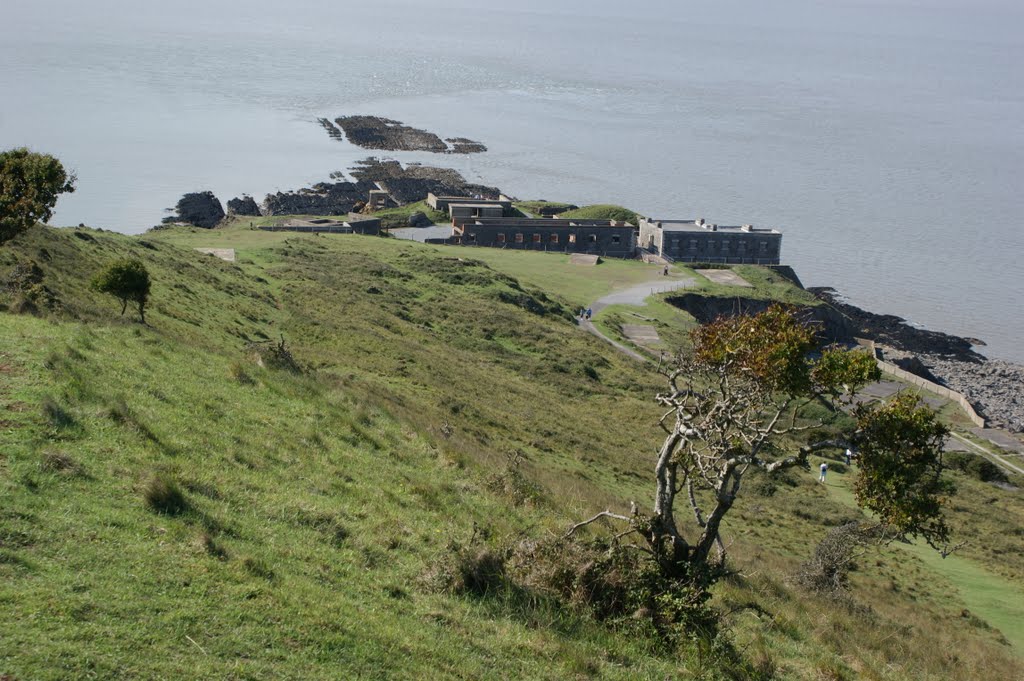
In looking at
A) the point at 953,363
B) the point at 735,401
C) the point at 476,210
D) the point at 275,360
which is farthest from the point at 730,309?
the point at 735,401

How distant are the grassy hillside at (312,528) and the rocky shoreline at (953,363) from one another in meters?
28.2

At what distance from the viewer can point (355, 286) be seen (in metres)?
44.9

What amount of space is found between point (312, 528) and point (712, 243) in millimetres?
73197

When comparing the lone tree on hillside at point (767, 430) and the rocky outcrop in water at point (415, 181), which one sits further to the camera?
the rocky outcrop in water at point (415, 181)

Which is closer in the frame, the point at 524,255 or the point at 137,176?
the point at 524,255

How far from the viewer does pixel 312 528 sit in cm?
1022

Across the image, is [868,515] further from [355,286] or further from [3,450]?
[355,286]

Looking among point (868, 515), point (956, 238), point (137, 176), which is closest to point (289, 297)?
point (868, 515)

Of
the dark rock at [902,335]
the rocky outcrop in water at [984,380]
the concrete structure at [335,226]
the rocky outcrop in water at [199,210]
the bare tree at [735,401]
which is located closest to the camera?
the bare tree at [735,401]

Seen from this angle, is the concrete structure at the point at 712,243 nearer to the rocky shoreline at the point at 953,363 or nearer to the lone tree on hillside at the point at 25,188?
the rocky shoreline at the point at 953,363

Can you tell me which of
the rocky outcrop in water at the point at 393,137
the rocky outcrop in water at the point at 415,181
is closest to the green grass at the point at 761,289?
the rocky outcrop in water at the point at 415,181

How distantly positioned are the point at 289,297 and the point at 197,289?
23.1 feet

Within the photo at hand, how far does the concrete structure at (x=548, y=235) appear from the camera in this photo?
74875mm

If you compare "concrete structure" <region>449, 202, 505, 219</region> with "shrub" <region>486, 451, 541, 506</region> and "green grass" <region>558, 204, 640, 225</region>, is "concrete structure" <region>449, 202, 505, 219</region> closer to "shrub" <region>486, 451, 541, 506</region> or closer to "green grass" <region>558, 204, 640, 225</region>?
"green grass" <region>558, 204, 640, 225</region>
